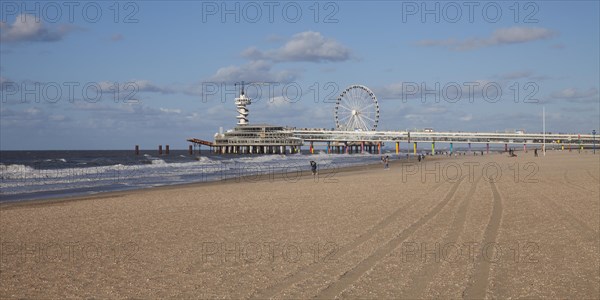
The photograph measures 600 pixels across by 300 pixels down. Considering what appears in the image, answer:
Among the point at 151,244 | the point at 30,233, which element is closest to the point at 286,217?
the point at 151,244

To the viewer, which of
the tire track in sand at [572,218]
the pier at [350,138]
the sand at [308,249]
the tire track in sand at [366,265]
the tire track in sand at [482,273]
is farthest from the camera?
the pier at [350,138]

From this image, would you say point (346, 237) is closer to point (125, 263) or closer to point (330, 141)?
point (125, 263)

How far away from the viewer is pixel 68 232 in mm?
12633

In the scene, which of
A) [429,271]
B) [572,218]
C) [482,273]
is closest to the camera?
[482,273]

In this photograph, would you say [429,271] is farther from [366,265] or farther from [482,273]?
[366,265]

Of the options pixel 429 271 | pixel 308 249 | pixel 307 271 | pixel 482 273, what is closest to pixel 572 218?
pixel 482 273

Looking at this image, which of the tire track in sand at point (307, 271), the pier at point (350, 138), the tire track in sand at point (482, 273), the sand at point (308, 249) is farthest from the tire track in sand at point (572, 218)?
the pier at point (350, 138)

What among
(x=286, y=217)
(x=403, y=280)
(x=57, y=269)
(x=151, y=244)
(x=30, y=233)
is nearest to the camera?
(x=403, y=280)

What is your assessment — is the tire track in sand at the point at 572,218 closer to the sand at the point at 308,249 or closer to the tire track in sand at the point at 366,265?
the sand at the point at 308,249

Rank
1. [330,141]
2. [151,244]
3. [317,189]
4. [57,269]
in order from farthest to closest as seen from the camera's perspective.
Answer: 1. [330,141]
2. [317,189]
3. [151,244]
4. [57,269]

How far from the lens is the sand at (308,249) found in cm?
757

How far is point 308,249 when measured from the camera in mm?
10180

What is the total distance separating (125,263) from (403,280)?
444 centimetres

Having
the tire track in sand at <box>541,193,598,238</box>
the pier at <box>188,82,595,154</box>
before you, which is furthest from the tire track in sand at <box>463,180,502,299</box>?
the pier at <box>188,82,595,154</box>
